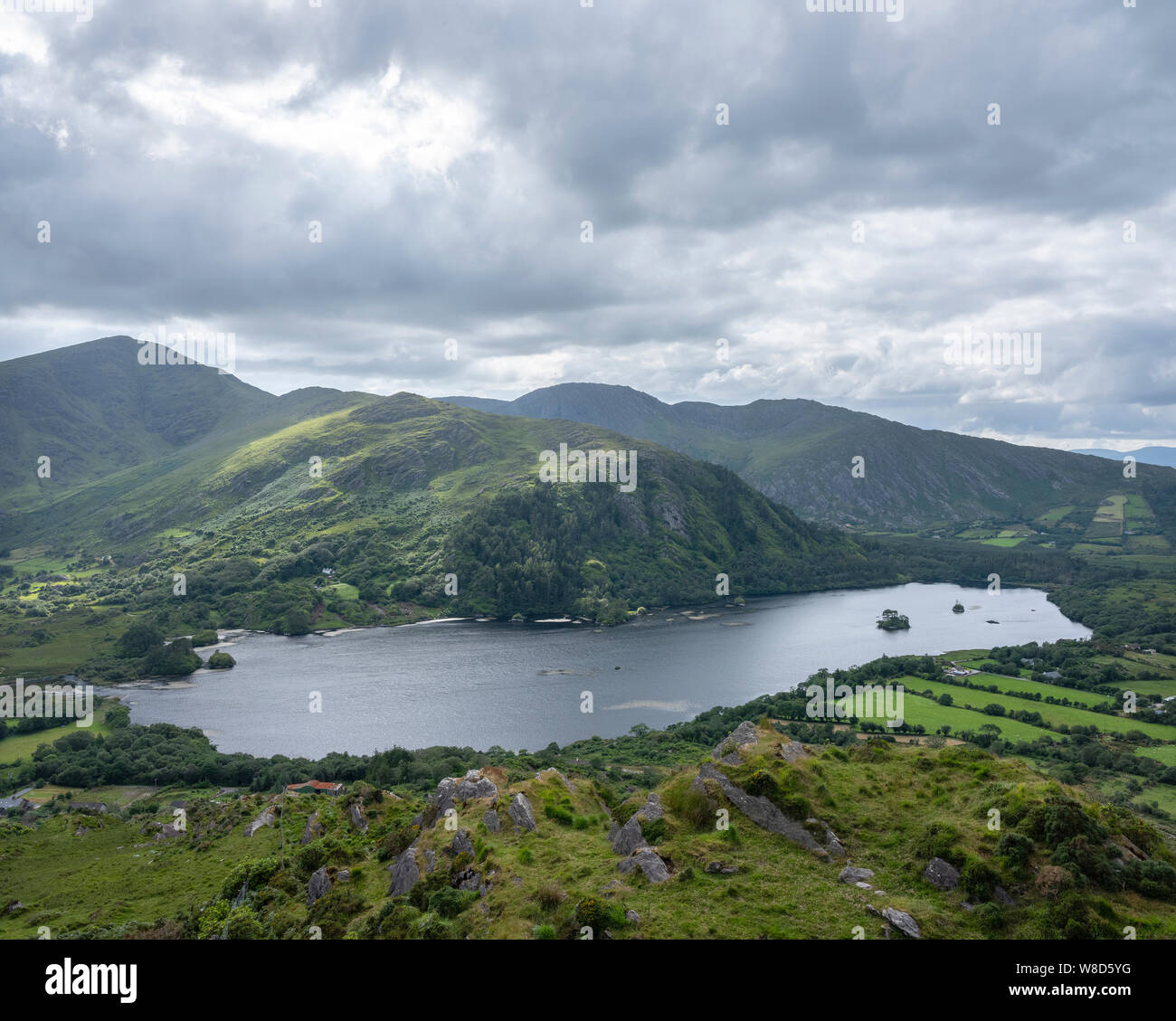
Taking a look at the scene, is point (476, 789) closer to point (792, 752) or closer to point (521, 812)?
point (521, 812)

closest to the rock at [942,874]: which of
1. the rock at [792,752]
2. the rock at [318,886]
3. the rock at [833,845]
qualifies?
the rock at [833,845]

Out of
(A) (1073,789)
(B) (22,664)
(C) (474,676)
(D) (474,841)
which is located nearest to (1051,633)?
(C) (474,676)

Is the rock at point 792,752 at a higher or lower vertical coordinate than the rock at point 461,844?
higher

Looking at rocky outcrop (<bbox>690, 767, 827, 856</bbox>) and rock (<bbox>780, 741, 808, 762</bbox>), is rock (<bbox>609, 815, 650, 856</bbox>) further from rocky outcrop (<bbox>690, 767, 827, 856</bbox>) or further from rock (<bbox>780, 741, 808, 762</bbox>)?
rock (<bbox>780, 741, 808, 762</bbox>)

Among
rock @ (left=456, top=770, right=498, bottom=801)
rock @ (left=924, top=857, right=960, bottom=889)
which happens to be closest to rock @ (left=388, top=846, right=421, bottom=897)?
rock @ (left=456, top=770, right=498, bottom=801)

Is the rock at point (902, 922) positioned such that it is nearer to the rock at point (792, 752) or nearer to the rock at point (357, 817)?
the rock at point (792, 752)

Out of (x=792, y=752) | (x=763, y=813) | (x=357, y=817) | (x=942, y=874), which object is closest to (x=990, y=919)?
(x=942, y=874)
